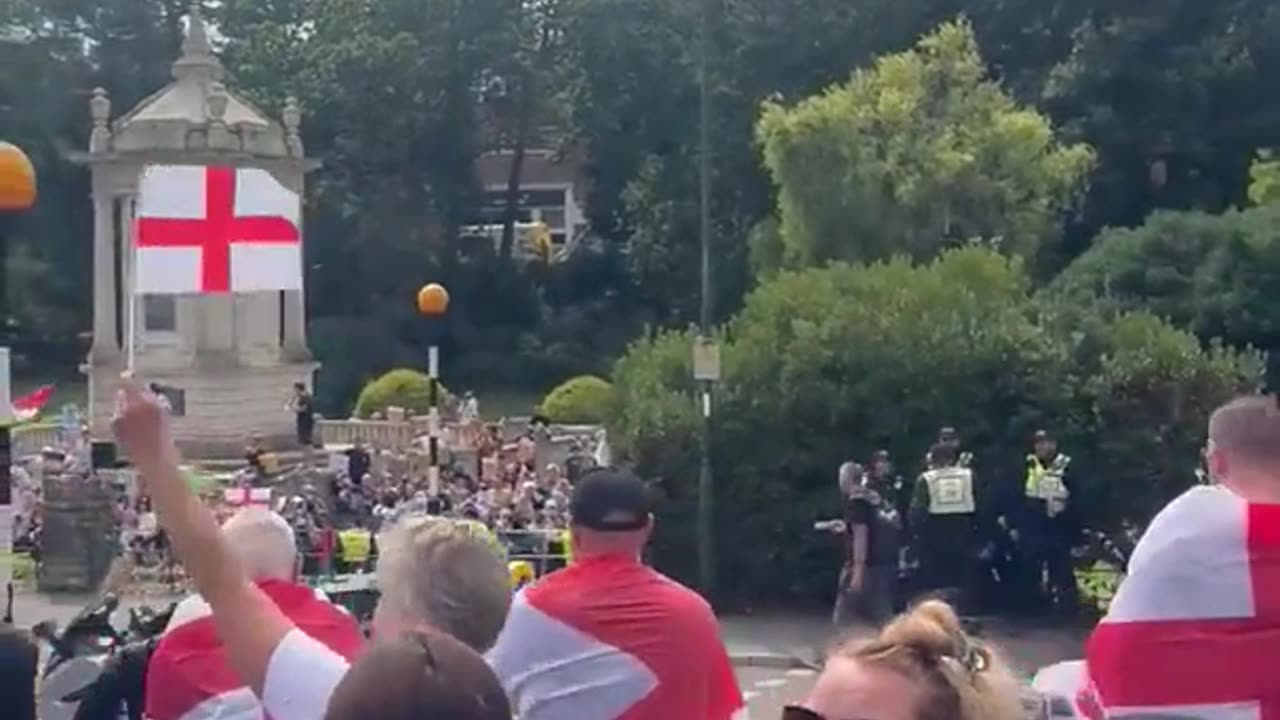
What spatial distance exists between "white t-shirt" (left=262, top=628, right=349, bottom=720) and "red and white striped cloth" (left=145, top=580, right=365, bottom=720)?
1.19 metres

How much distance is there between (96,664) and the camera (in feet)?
33.2

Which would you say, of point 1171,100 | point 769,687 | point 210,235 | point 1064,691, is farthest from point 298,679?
point 1171,100

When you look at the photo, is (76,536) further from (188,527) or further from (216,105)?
(188,527)

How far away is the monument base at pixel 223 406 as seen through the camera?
3688 centimetres

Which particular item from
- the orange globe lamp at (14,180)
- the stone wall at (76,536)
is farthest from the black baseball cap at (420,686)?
the stone wall at (76,536)

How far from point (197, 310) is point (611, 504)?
32209 millimetres

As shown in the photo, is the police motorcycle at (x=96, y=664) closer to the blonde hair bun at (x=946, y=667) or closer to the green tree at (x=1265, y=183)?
the blonde hair bun at (x=946, y=667)

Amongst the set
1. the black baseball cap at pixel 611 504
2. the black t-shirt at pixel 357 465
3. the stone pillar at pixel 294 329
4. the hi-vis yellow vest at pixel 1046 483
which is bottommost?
the black t-shirt at pixel 357 465

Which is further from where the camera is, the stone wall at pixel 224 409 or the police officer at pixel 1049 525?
the stone wall at pixel 224 409

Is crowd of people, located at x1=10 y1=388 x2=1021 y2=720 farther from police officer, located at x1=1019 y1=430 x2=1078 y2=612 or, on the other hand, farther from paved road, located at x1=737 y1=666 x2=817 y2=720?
police officer, located at x1=1019 y1=430 x2=1078 y2=612

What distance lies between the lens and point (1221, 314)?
35.4 meters

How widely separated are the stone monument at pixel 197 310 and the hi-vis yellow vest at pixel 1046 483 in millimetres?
16665

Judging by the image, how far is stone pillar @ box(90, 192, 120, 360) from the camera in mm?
38625

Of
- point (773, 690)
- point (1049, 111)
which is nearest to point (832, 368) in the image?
point (773, 690)
